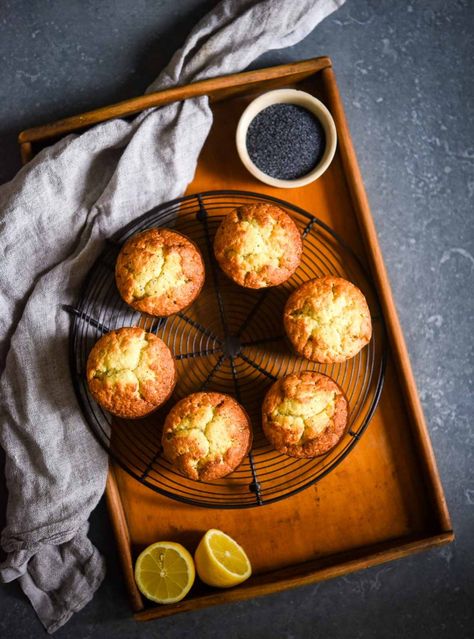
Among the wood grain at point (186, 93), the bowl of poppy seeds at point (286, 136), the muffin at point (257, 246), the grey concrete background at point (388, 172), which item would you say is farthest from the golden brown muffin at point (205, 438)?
the wood grain at point (186, 93)

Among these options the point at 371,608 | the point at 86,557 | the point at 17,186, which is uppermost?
the point at 17,186

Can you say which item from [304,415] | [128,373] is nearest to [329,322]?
[304,415]

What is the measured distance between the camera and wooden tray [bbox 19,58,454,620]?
256cm

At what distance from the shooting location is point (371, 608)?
278 cm

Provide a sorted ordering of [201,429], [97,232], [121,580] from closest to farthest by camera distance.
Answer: [201,429] → [97,232] → [121,580]

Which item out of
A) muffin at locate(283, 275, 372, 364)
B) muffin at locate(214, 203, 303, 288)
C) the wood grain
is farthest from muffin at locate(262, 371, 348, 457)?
the wood grain

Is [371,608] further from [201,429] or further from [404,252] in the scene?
[404,252]

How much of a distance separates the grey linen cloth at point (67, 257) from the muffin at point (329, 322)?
80 cm

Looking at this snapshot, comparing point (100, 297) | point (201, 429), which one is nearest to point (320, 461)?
point (201, 429)

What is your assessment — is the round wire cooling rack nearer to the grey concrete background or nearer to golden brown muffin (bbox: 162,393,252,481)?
golden brown muffin (bbox: 162,393,252,481)

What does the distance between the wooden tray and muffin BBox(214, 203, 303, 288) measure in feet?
1.00

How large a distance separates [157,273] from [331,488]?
4.24 ft

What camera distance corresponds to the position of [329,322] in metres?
2.37

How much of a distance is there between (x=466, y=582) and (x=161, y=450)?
1.69 metres
